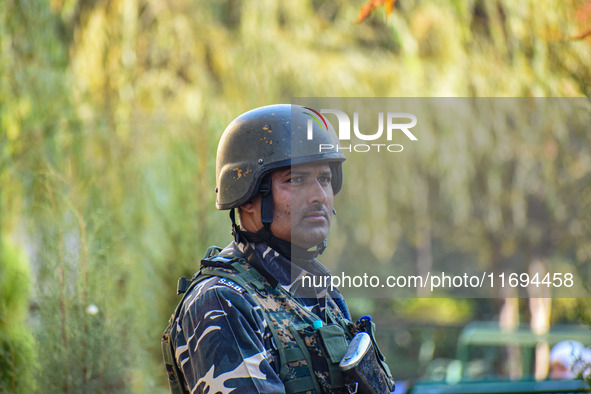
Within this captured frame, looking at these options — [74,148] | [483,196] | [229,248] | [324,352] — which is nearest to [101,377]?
[229,248]

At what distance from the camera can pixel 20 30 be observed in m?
5.16

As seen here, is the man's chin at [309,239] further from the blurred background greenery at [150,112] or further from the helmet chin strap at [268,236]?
the blurred background greenery at [150,112]

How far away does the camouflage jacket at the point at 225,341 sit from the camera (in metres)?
1.69

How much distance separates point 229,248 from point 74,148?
3424 millimetres

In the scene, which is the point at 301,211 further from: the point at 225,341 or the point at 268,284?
the point at 225,341

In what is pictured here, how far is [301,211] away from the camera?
208 centimetres

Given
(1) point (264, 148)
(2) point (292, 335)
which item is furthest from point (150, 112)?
(2) point (292, 335)

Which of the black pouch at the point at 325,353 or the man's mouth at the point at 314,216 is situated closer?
the black pouch at the point at 325,353

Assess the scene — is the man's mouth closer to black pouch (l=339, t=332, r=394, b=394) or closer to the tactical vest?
the tactical vest

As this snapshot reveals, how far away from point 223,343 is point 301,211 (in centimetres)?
52

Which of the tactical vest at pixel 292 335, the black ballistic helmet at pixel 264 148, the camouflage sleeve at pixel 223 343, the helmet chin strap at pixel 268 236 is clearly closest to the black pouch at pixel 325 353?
the tactical vest at pixel 292 335

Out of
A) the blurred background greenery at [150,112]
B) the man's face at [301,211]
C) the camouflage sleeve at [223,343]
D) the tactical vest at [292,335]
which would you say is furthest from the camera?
the blurred background greenery at [150,112]

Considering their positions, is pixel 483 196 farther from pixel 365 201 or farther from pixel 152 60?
pixel 152 60

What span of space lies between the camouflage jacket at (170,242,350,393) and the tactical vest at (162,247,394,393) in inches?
0.8
